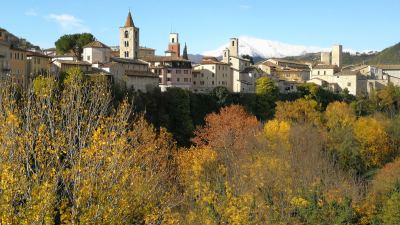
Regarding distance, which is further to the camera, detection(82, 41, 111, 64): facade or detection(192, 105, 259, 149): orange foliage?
detection(82, 41, 111, 64): facade

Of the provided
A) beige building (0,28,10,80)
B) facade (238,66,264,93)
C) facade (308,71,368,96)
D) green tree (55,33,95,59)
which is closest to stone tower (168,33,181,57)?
facade (238,66,264,93)

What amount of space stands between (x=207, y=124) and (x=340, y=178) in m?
25.0

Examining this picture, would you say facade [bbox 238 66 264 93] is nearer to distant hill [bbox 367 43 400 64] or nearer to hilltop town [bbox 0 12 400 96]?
hilltop town [bbox 0 12 400 96]

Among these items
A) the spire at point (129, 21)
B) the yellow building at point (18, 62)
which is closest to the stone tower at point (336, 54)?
the spire at point (129, 21)

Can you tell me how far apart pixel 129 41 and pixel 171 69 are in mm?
8757

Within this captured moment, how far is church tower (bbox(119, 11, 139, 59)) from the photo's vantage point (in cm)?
7919

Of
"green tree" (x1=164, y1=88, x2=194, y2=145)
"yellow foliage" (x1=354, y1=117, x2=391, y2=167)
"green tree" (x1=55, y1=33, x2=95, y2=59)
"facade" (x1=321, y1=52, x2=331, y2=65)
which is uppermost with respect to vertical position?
"facade" (x1=321, y1=52, x2=331, y2=65)

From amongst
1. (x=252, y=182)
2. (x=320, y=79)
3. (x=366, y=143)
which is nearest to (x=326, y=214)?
(x=252, y=182)

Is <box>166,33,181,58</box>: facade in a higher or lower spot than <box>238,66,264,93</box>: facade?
higher

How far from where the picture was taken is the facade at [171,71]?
2938 inches

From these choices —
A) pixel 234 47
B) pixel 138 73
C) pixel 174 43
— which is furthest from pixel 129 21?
pixel 174 43

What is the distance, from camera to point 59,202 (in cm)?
1319

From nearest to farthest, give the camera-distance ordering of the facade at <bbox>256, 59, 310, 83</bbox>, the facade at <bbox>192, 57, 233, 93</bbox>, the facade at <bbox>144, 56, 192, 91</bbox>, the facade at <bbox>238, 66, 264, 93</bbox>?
the facade at <bbox>144, 56, 192, 91</bbox>, the facade at <bbox>192, 57, 233, 93</bbox>, the facade at <bbox>238, 66, 264, 93</bbox>, the facade at <bbox>256, 59, 310, 83</bbox>

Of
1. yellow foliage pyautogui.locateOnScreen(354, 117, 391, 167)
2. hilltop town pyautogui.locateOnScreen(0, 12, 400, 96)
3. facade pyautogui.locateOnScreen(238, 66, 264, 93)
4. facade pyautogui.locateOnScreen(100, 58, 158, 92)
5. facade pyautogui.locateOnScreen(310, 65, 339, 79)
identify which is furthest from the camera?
facade pyautogui.locateOnScreen(310, 65, 339, 79)
